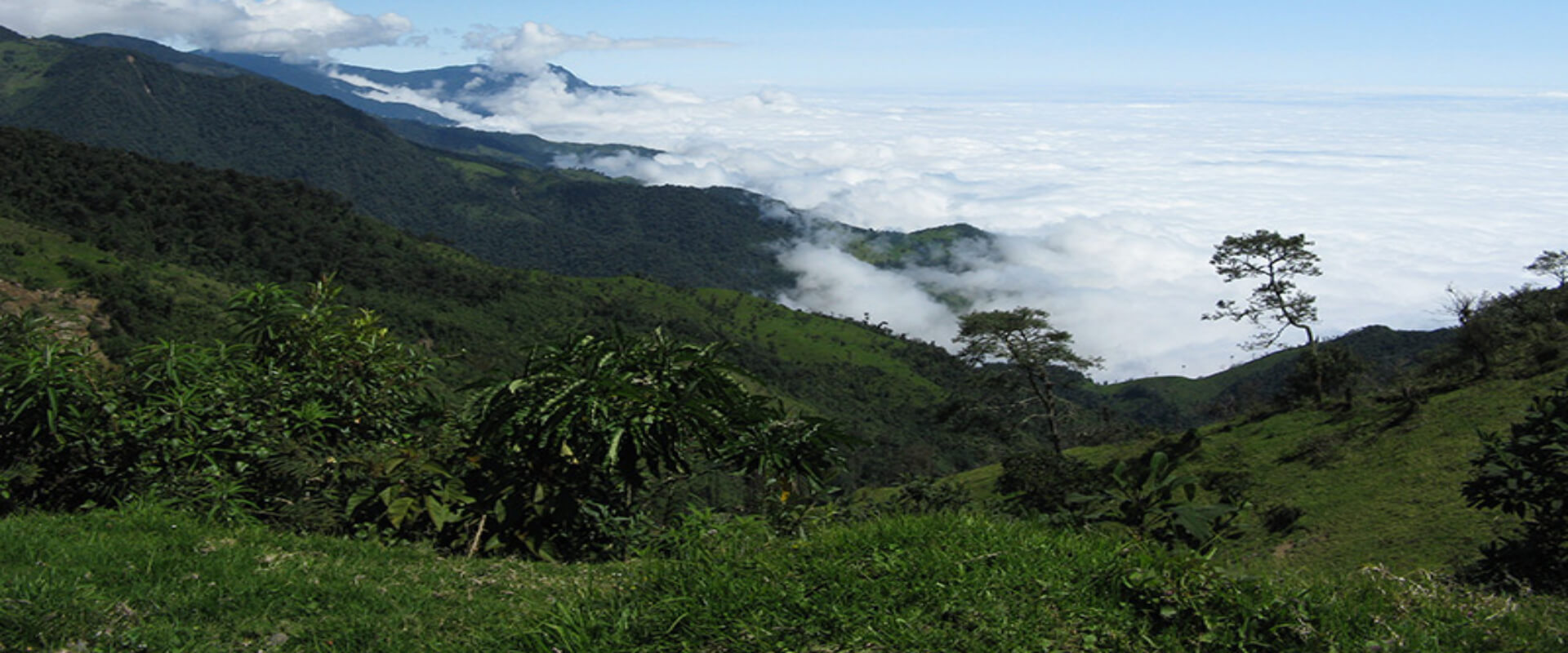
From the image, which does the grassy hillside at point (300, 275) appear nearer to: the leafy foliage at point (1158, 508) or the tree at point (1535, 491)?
the tree at point (1535, 491)

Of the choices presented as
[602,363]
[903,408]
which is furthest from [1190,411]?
[602,363]

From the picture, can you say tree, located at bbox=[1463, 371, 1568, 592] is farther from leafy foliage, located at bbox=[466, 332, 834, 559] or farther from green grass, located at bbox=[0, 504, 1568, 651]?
leafy foliage, located at bbox=[466, 332, 834, 559]

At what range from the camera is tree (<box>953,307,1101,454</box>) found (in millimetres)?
34906

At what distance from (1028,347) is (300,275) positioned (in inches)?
3354

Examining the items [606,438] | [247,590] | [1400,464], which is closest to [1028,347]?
[1400,464]

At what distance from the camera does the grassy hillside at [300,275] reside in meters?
67.1

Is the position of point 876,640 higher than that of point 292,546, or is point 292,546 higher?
point 876,640

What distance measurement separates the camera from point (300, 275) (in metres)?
95.4

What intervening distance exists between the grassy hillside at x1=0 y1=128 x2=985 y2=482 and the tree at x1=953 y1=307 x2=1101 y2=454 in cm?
2147

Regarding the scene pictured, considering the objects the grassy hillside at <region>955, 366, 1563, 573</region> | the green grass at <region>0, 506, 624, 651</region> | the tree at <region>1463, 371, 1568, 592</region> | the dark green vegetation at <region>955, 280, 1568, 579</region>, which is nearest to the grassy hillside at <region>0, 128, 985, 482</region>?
the dark green vegetation at <region>955, 280, 1568, 579</region>

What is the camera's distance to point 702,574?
410cm

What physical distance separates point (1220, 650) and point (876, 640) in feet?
4.59

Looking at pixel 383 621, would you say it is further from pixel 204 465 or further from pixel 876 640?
pixel 204 465

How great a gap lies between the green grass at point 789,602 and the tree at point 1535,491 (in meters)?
1.37
